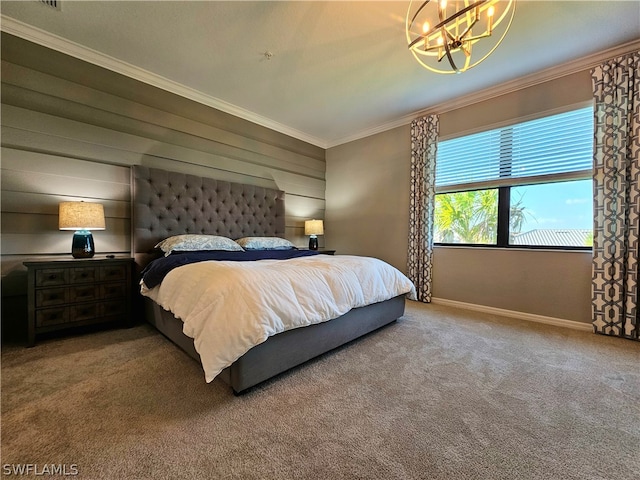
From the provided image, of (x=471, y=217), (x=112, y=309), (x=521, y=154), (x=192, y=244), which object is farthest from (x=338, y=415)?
(x=521, y=154)

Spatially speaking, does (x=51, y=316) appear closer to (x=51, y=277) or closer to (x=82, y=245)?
(x=51, y=277)

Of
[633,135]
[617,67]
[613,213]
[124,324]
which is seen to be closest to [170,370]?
[124,324]

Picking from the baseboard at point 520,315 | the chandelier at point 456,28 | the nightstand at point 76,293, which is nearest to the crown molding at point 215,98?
the chandelier at point 456,28

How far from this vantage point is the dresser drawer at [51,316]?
6.97 ft

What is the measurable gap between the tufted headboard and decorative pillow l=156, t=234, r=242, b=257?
0.21 meters

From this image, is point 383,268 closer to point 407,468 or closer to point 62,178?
point 407,468

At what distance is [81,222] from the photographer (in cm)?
228

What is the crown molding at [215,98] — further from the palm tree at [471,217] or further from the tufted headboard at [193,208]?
the palm tree at [471,217]

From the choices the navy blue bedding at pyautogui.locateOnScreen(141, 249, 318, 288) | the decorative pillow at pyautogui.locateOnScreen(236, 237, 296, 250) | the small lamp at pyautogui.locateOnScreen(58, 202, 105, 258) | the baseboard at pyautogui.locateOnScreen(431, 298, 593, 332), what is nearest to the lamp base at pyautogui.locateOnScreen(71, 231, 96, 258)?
the small lamp at pyautogui.locateOnScreen(58, 202, 105, 258)

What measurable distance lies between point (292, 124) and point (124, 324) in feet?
11.4

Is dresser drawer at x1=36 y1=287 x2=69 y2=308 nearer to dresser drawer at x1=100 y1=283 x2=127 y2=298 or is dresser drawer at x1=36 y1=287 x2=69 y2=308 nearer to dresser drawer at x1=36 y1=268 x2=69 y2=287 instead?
dresser drawer at x1=36 y1=268 x2=69 y2=287

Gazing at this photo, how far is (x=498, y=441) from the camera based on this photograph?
121 centimetres

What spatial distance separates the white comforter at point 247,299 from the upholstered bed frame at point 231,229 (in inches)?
5.0

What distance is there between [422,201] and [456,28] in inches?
90.1
